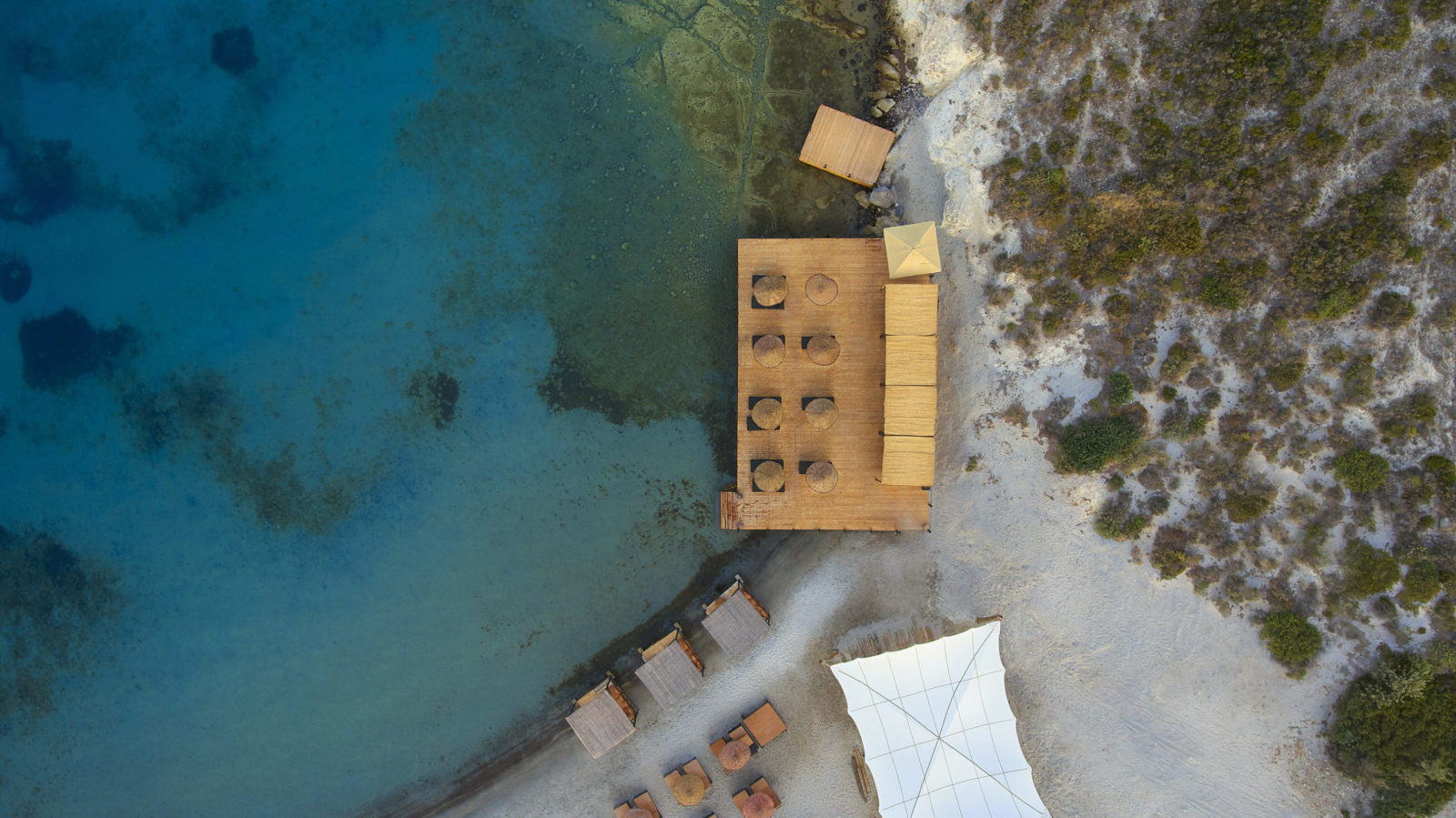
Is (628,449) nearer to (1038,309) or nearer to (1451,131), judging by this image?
(1038,309)

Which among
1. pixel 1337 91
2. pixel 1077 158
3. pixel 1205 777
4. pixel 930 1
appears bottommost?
pixel 1205 777

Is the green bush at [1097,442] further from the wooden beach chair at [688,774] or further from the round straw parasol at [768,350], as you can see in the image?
the wooden beach chair at [688,774]

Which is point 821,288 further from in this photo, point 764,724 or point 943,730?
point 764,724

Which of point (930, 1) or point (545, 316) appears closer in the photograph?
point (930, 1)

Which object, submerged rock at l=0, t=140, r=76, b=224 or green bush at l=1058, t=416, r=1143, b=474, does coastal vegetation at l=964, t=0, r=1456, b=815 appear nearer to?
green bush at l=1058, t=416, r=1143, b=474

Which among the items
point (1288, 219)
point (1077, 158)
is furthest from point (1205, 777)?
point (1077, 158)
